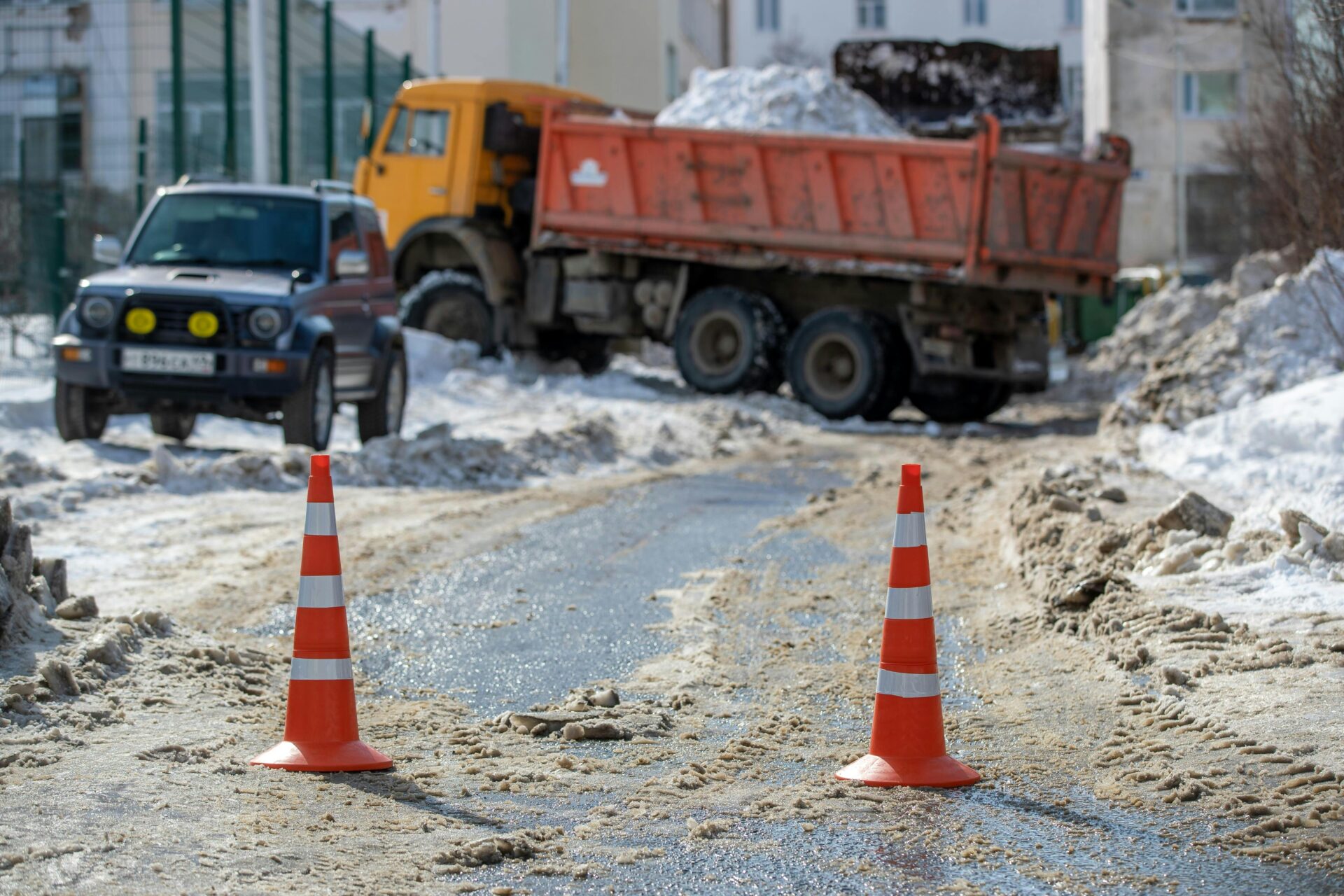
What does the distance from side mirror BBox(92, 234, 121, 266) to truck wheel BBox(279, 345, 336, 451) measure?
155 centimetres

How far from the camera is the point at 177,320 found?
11.7 metres

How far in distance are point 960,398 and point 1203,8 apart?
33267 mm

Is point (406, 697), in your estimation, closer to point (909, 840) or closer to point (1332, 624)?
point (909, 840)

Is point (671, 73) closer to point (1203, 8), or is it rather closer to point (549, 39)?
point (549, 39)

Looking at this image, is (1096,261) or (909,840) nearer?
(909,840)

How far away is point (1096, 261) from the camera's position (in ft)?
58.9

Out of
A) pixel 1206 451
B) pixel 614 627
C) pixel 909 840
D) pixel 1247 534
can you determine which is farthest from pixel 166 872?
pixel 1206 451

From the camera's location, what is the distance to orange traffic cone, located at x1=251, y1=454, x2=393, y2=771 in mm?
4621

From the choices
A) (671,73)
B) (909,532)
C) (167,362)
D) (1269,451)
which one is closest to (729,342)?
(167,362)

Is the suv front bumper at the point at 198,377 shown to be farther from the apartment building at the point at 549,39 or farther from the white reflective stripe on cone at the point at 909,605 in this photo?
the apartment building at the point at 549,39

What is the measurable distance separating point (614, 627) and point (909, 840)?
116 inches

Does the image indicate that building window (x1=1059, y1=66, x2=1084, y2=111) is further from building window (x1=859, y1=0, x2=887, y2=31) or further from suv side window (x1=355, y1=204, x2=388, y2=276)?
suv side window (x1=355, y1=204, x2=388, y2=276)

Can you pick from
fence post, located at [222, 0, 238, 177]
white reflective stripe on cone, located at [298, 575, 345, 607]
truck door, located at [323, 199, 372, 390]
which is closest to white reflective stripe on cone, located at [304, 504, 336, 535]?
white reflective stripe on cone, located at [298, 575, 345, 607]

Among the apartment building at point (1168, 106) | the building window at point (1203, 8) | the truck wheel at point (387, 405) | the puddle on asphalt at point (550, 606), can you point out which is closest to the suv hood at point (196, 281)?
the truck wheel at point (387, 405)
